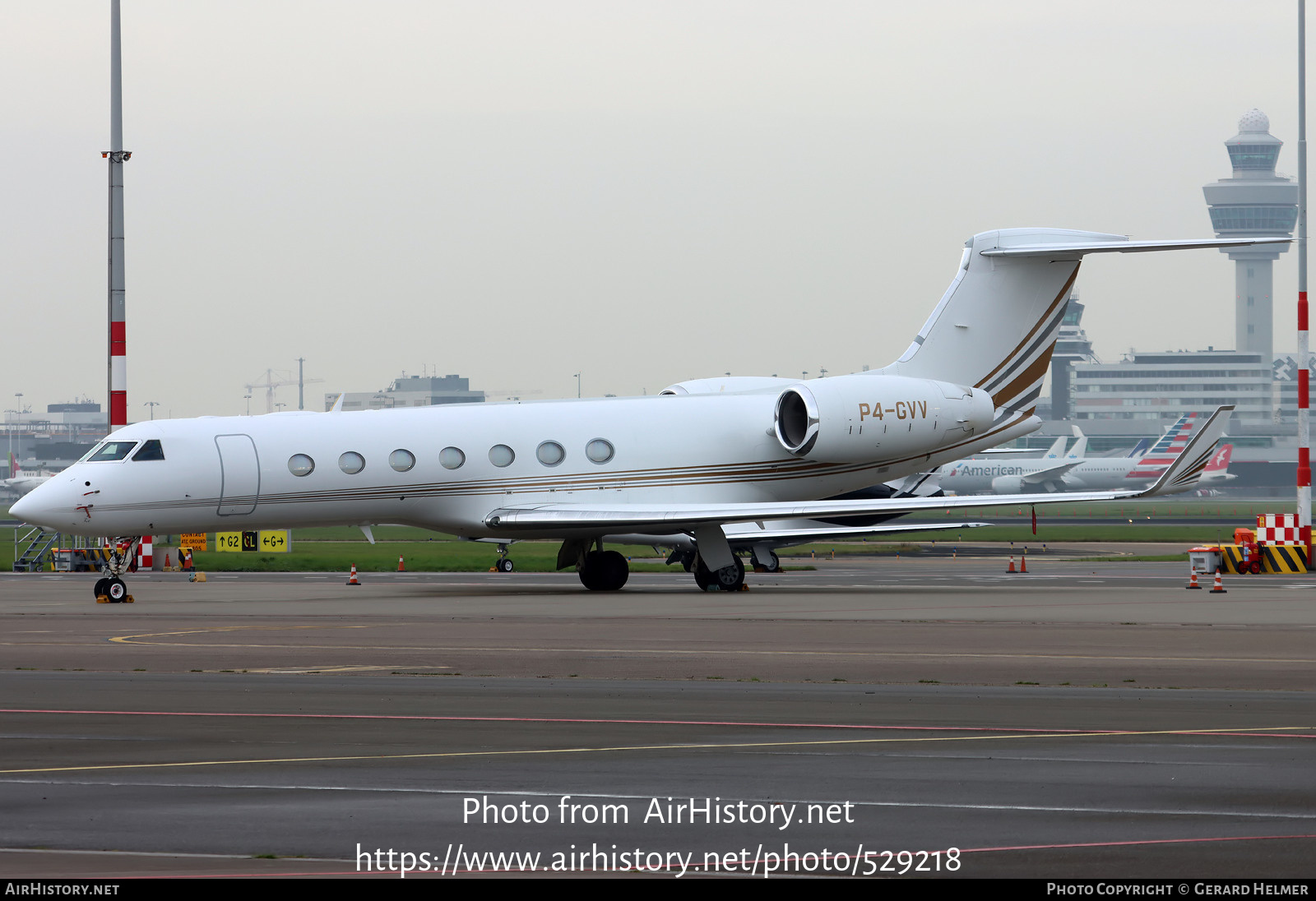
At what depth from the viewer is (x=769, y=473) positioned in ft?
96.6

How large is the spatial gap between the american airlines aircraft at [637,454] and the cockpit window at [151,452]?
3 centimetres

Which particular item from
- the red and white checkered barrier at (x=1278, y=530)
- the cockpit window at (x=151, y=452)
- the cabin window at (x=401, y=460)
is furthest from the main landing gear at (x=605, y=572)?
the red and white checkered barrier at (x=1278, y=530)

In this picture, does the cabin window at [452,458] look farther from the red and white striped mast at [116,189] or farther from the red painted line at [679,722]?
the red painted line at [679,722]

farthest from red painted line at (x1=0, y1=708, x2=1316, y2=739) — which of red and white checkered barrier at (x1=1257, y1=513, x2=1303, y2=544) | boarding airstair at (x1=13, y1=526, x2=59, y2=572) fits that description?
boarding airstair at (x1=13, y1=526, x2=59, y2=572)

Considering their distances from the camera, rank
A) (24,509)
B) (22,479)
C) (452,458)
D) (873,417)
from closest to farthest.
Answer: (24,509), (452,458), (873,417), (22,479)

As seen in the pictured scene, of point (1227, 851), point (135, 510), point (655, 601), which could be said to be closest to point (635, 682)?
point (1227, 851)

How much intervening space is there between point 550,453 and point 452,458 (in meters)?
1.94

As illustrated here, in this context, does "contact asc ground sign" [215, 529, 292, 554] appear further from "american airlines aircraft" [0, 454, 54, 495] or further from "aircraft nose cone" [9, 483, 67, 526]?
"aircraft nose cone" [9, 483, 67, 526]

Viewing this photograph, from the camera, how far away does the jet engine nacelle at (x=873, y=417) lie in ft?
94.2

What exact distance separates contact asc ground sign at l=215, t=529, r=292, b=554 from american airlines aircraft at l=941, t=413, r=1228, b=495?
2027 inches

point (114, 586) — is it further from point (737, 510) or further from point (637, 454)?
point (737, 510)

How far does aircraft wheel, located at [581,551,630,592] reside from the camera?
95.6 feet

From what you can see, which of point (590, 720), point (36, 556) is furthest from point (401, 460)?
point (36, 556)

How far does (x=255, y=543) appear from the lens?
1861 inches
